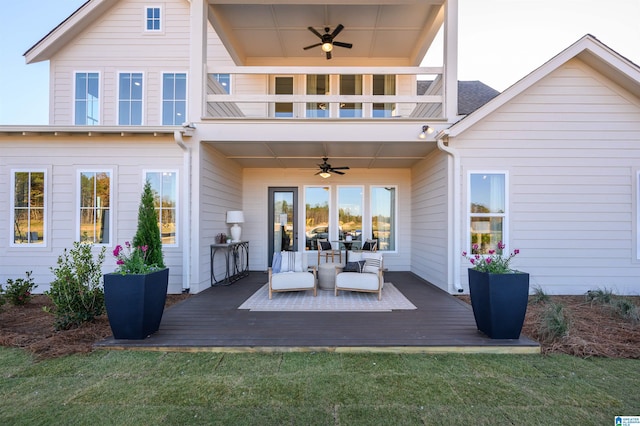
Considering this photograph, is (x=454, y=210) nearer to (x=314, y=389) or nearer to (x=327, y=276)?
(x=327, y=276)

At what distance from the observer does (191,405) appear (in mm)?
2438

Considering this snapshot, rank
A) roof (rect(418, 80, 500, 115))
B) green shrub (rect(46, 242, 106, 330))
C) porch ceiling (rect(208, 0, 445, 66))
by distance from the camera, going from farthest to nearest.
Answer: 1. roof (rect(418, 80, 500, 115))
2. porch ceiling (rect(208, 0, 445, 66))
3. green shrub (rect(46, 242, 106, 330))

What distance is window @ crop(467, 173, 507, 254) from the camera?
18.8 ft

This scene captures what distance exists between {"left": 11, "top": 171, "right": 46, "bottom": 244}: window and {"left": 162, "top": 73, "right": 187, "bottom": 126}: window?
11.1 feet

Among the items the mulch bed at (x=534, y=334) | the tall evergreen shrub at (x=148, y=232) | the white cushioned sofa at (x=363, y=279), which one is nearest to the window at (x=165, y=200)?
the tall evergreen shrub at (x=148, y=232)

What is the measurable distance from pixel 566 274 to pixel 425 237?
2.70 m

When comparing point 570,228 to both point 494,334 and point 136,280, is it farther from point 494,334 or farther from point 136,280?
point 136,280

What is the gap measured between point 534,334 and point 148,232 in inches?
237

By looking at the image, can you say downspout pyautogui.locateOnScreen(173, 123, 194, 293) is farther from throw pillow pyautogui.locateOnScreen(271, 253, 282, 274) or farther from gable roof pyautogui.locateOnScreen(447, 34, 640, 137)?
gable roof pyautogui.locateOnScreen(447, 34, 640, 137)

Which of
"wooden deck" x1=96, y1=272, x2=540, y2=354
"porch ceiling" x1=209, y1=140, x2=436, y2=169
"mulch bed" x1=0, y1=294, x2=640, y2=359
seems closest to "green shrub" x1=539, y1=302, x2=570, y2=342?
"mulch bed" x1=0, y1=294, x2=640, y2=359

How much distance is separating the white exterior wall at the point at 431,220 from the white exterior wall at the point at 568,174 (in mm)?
416

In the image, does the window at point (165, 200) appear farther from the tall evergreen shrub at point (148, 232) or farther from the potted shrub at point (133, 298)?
the potted shrub at point (133, 298)

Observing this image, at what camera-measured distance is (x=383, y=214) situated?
868 cm

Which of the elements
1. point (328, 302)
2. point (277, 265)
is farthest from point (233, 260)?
point (328, 302)
